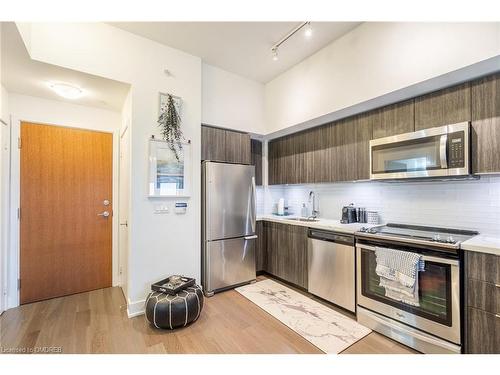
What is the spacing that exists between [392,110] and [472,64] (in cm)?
71

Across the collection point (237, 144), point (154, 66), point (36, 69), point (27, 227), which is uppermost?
point (154, 66)

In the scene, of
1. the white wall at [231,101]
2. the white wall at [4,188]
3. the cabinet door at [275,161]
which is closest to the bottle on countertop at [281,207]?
the cabinet door at [275,161]

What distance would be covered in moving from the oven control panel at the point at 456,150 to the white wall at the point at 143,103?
2.55 meters

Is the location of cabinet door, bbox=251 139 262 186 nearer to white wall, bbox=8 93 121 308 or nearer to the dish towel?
white wall, bbox=8 93 121 308

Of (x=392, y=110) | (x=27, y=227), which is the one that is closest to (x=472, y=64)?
(x=392, y=110)

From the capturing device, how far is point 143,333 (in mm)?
2168

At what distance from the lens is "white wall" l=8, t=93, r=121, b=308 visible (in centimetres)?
269

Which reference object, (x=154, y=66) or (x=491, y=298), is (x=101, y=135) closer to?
(x=154, y=66)

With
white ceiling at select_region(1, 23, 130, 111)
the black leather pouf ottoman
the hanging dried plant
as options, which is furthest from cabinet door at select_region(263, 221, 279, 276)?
white ceiling at select_region(1, 23, 130, 111)

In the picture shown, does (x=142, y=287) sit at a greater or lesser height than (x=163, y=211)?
lesser

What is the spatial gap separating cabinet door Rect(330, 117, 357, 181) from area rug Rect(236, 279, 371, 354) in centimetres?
156

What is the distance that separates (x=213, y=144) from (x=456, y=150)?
2568 mm

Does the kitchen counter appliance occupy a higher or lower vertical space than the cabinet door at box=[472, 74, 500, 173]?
lower
